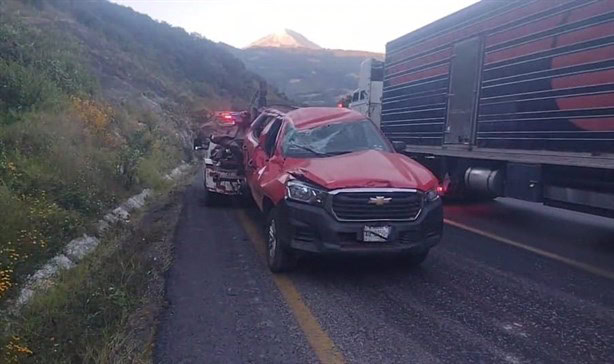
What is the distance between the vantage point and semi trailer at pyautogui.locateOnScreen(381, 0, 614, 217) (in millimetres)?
7211

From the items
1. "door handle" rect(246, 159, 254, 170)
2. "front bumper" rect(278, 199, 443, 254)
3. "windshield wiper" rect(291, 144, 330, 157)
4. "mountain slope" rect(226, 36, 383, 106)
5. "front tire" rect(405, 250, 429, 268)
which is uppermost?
"mountain slope" rect(226, 36, 383, 106)

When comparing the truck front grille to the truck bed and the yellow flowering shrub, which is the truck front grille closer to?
the truck bed

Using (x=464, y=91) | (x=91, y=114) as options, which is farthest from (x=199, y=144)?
(x=464, y=91)

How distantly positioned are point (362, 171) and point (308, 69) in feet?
305

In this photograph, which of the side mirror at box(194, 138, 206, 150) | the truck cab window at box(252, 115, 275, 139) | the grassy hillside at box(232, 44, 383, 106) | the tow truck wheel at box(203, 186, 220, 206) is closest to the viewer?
the truck cab window at box(252, 115, 275, 139)

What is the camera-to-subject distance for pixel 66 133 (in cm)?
1027

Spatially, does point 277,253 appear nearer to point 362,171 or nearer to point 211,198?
point 362,171

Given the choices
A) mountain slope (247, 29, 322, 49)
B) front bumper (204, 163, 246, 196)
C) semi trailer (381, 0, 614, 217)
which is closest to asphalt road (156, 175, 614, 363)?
semi trailer (381, 0, 614, 217)

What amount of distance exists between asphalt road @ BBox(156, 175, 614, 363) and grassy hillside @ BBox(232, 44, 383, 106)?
63.8 metres

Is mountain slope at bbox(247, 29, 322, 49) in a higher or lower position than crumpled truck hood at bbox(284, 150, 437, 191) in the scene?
higher

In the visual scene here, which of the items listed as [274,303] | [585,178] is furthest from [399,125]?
[274,303]

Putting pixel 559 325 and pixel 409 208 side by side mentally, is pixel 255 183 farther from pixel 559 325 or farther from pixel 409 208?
pixel 559 325

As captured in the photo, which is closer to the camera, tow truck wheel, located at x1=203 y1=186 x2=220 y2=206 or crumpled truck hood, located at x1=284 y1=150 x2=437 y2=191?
crumpled truck hood, located at x1=284 y1=150 x2=437 y2=191

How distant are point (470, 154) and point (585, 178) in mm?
2546
